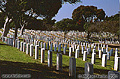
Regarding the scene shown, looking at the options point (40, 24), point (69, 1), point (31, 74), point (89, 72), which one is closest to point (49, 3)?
point (69, 1)

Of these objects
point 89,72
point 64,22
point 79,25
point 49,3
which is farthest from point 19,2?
point 64,22

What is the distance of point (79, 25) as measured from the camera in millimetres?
52188

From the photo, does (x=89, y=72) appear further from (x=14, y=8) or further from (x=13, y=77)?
(x=14, y=8)

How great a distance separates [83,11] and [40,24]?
17.2 meters

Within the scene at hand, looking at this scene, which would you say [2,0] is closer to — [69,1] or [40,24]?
[69,1]

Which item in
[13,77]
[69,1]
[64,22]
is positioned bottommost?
[13,77]

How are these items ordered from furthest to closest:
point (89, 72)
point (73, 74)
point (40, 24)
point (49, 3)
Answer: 1. point (40, 24)
2. point (49, 3)
3. point (73, 74)
4. point (89, 72)

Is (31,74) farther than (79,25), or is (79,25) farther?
(79,25)

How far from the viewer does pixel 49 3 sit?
15188mm

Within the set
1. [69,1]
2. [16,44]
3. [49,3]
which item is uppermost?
[69,1]

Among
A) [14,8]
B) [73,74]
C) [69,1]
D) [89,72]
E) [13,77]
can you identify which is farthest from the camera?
[69,1]

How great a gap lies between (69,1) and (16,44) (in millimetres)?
9116

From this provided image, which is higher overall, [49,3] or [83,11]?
[83,11]

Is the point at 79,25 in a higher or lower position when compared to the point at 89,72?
higher
